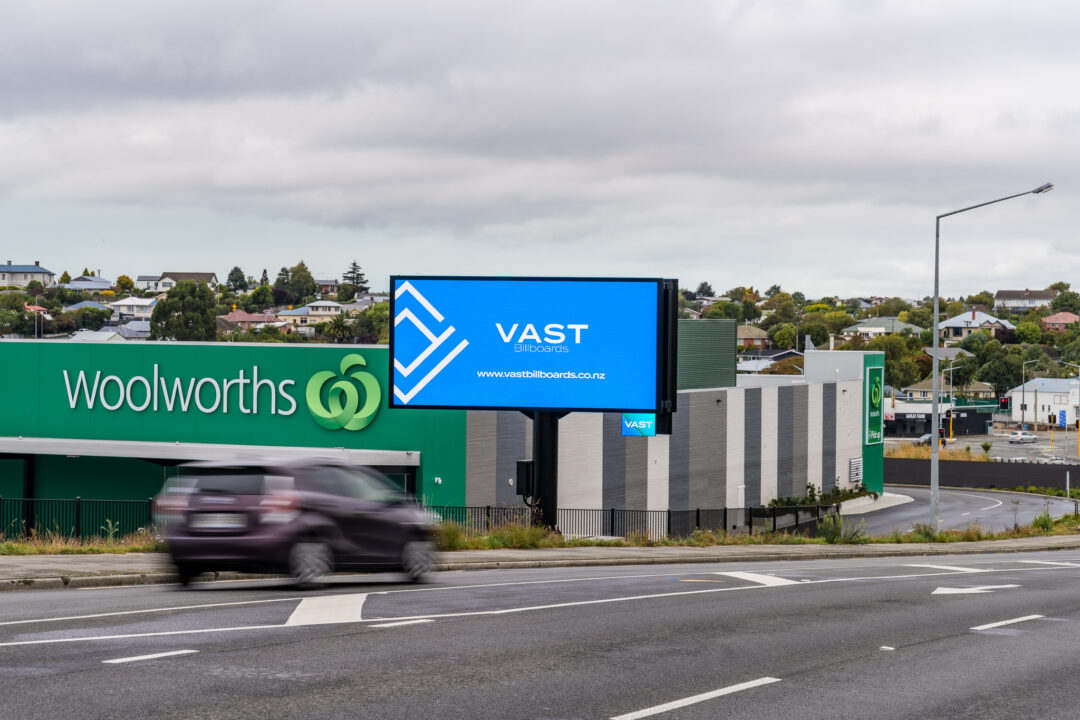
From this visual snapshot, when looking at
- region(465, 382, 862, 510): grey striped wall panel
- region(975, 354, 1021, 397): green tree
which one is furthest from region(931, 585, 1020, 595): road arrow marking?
region(975, 354, 1021, 397): green tree

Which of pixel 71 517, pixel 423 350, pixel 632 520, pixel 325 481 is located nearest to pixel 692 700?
pixel 325 481

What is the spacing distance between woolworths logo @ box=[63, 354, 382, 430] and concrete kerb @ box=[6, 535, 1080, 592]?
43.6ft

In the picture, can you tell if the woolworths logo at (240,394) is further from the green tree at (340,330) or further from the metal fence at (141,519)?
the green tree at (340,330)

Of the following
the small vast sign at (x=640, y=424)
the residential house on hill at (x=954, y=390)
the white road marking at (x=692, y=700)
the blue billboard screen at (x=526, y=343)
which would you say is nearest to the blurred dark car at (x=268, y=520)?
the white road marking at (x=692, y=700)

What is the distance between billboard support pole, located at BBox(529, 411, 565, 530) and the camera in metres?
29.3

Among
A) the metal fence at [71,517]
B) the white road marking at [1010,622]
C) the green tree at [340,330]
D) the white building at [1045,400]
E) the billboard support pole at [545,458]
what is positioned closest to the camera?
the white road marking at [1010,622]

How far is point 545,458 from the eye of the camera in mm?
29531

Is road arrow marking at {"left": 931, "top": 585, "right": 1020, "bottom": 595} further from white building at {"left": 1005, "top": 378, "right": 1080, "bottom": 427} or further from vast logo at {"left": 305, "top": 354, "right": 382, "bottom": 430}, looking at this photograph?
white building at {"left": 1005, "top": 378, "right": 1080, "bottom": 427}

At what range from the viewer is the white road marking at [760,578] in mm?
18859

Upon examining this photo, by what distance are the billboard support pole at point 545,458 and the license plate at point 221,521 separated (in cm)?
1514

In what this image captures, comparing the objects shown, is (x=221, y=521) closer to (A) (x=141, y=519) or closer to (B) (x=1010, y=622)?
(B) (x=1010, y=622)

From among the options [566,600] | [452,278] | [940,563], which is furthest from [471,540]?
[940,563]

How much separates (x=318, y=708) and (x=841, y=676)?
4594mm

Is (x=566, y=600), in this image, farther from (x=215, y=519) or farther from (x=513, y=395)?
(x=513, y=395)
